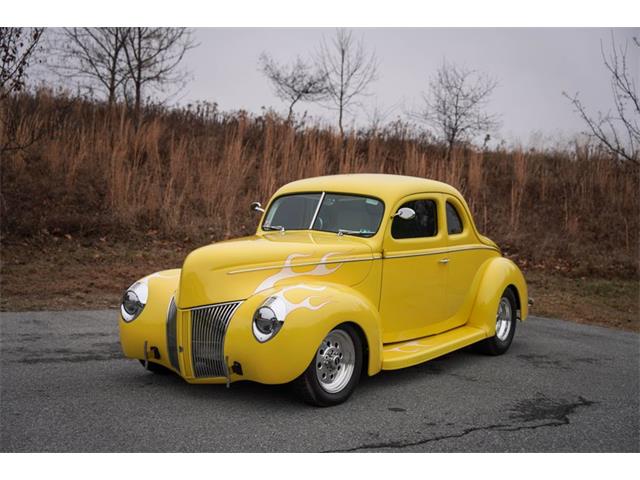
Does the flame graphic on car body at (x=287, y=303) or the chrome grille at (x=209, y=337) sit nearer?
the flame graphic on car body at (x=287, y=303)

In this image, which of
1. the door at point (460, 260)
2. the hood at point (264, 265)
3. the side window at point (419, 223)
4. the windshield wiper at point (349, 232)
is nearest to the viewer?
the hood at point (264, 265)

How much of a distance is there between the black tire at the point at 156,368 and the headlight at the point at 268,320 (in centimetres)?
143

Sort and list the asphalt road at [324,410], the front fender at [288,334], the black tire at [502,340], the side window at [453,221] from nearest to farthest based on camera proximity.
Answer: the asphalt road at [324,410] < the front fender at [288,334] < the side window at [453,221] < the black tire at [502,340]

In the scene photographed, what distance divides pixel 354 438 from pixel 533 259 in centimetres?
1186

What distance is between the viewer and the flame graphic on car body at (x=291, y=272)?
532cm

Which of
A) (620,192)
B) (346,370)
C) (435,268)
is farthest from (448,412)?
(620,192)

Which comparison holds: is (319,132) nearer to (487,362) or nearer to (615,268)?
(615,268)

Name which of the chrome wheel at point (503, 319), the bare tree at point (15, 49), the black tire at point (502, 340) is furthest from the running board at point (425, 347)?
the bare tree at point (15, 49)

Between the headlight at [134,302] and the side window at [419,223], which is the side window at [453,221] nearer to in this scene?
the side window at [419,223]

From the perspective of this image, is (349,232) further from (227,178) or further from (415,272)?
(227,178)

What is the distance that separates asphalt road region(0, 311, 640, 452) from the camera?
4461 mm

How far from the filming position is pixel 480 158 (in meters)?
18.2

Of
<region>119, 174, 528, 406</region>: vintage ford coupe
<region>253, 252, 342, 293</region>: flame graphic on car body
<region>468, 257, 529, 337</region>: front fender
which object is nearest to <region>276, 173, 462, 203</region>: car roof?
<region>119, 174, 528, 406</region>: vintage ford coupe

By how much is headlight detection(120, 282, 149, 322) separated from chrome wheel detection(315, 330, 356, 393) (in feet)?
5.19
